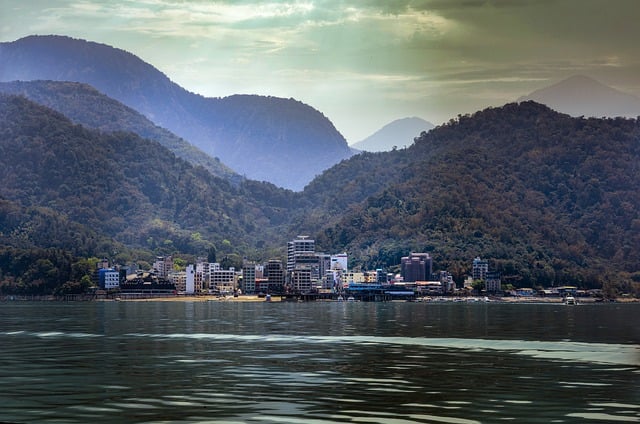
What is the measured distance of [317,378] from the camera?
160 feet

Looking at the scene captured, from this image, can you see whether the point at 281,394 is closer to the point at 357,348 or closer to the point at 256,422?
the point at 256,422

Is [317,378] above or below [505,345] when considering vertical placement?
below

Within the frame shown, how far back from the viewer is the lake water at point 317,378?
3828 cm

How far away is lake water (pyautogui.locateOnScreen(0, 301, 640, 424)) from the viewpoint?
38.3 metres

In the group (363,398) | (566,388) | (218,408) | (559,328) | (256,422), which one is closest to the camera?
(256,422)

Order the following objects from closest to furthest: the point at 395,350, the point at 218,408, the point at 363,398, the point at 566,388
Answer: the point at 218,408
the point at 363,398
the point at 566,388
the point at 395,350

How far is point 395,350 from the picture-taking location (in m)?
65.9

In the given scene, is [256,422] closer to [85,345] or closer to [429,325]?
[85,345]

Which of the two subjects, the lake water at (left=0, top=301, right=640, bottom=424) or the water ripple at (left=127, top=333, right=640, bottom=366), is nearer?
the lake water at (left=0, top=301, right=640, bottom=424)

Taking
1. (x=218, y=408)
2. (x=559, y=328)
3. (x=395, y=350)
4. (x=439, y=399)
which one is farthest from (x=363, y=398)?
(x=559, y=328)

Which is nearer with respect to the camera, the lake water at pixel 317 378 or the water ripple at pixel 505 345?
the lake water at pixel 317 378

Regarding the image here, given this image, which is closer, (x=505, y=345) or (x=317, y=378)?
(x=317, y=378)

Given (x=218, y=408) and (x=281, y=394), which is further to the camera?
(x=281, y=394)

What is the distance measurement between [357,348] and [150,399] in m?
27.3
